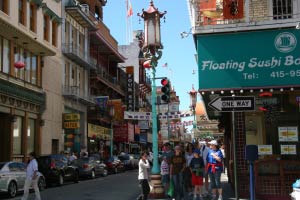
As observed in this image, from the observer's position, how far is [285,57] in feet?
48.5

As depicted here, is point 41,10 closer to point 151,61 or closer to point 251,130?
point 151,61

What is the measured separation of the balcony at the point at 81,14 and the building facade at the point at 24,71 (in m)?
3.19

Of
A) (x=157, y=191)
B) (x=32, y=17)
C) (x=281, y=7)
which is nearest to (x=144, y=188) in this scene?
(x=157, y=191)

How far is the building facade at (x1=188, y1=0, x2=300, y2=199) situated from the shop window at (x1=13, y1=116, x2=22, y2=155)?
20.0 meters

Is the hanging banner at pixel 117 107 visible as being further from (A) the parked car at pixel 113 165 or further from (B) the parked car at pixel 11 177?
(B) the parked car at pixel 11 177

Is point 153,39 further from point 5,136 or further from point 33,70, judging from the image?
point 33,70

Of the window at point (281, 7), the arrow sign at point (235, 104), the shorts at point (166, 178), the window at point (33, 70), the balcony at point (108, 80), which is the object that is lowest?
the shorts at point (166, 178)

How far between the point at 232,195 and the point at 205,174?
1594 millimetres

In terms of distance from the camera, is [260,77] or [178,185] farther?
[178,185]

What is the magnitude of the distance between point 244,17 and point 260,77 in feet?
7.34

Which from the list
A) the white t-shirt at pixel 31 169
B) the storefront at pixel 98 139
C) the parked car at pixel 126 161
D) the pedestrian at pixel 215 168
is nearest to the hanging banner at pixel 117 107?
the storefront at pixel 98 139

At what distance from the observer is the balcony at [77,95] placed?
42.4 m

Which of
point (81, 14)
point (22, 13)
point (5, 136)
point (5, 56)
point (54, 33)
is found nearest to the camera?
point (5, 56)

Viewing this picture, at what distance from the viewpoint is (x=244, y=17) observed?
631 inches
